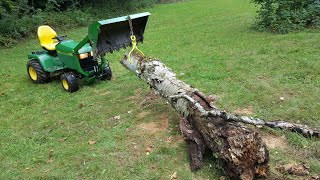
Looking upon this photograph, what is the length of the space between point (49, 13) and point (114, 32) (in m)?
12.3

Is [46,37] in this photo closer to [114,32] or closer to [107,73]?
[107,73]

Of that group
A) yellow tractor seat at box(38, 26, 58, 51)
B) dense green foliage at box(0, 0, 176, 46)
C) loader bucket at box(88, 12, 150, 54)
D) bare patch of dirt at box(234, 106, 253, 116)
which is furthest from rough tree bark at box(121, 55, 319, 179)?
dense green foliage at box(0, 0, 176, 46)

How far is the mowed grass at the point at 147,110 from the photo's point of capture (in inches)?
173

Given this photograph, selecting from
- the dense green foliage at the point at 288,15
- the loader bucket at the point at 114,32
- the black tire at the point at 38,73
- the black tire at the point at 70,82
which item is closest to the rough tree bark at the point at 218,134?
the loader bucket at the point at 114,32

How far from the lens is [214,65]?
8.19 meters

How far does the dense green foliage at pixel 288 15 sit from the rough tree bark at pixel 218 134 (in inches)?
270

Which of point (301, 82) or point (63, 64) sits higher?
point (63, 64)

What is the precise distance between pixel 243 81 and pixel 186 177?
3.37 meters

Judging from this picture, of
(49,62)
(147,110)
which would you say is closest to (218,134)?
(147,110)

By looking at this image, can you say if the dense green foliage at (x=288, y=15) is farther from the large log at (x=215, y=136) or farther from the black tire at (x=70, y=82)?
the large log at (x=215, y=136)

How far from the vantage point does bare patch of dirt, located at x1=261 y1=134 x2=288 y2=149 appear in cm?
447

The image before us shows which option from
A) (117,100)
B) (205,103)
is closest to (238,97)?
(205,103)

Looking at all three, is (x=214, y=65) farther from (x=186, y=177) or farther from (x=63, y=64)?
(x=186, y=177)

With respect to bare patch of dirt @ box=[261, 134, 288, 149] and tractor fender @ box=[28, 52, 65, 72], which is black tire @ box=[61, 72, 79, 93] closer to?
tractor fender @ box=[28, 52, 65, 72]
